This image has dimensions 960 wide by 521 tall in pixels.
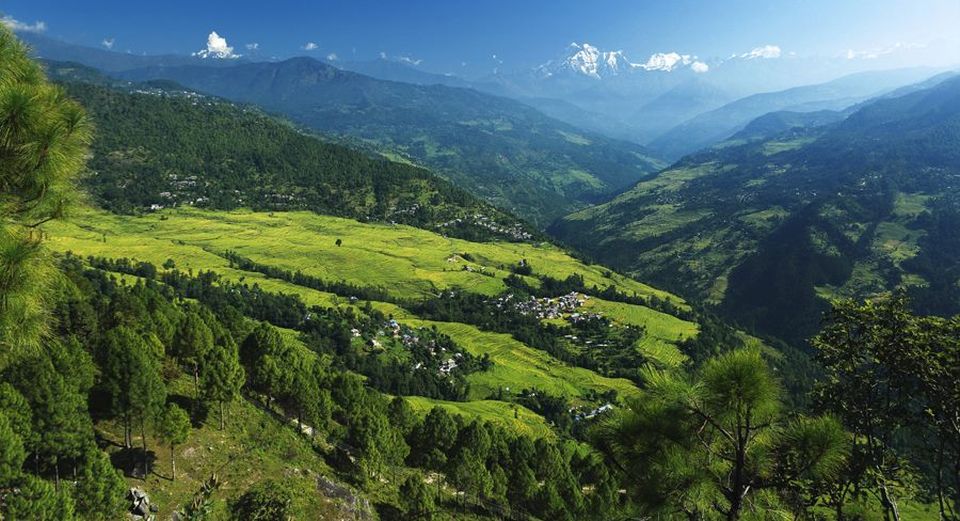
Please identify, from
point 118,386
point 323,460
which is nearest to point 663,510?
point 118,386

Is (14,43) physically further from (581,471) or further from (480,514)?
(581,471)

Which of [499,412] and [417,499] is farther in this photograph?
[499,412]

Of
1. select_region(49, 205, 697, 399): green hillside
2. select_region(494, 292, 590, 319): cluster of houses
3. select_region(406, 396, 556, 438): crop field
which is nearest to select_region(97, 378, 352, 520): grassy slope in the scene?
select_region(406, 396, 556, 438): crop field

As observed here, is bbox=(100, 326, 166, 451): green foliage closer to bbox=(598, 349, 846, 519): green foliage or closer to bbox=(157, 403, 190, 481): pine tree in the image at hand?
bbox=(157, 403, 190, 481): pine tree

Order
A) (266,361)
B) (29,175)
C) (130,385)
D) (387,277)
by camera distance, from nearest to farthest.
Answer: (29,175) < (130,385) < (266,361) < (387,277)

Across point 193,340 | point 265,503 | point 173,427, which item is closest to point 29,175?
point 265,503

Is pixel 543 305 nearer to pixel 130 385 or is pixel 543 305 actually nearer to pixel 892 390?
pixel 130 385
